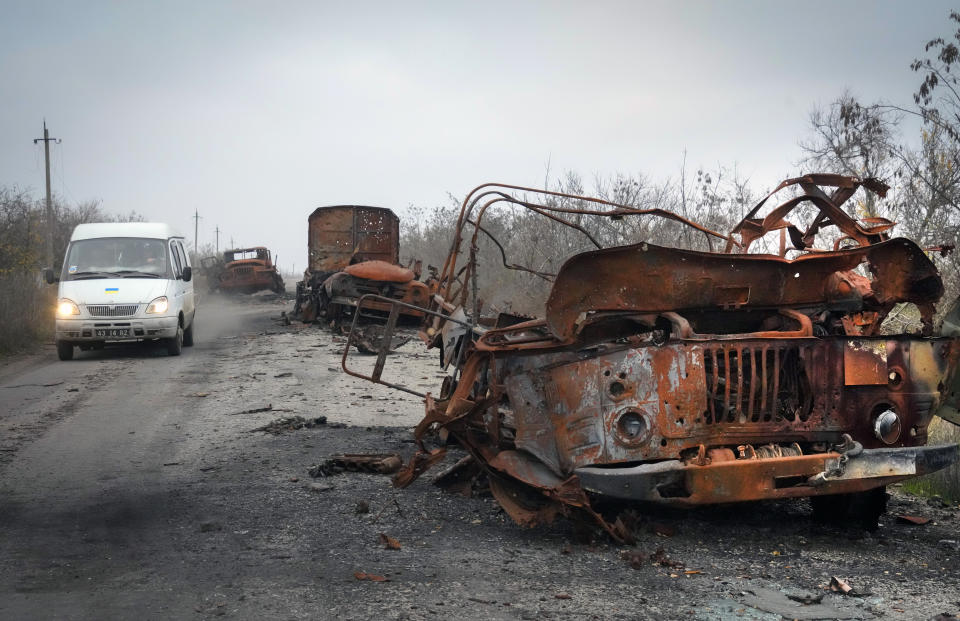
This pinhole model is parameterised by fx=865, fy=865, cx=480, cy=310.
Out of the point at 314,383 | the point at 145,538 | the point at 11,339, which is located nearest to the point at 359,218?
the point at 11,339

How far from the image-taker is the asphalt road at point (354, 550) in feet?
12.0

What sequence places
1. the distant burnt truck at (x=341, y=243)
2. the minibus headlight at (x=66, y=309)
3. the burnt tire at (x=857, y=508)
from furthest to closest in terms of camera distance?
1. the distant burnt truck at (x=341, y=243)
2. the minibus headlight at (x=66, y=309)
3. the burnt tire at (x=857, y=508)

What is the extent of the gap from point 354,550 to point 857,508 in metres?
2.79

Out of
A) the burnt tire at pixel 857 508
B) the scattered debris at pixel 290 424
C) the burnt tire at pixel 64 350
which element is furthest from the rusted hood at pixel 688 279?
the burnt tire at pixel 64 350

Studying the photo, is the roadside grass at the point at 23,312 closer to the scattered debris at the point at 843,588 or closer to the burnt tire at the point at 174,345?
the burnt tire at the point at 174,345

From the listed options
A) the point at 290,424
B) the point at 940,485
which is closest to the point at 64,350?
the point at 290,424

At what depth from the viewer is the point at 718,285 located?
15.0 ft

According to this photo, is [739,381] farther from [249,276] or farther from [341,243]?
[249,276]

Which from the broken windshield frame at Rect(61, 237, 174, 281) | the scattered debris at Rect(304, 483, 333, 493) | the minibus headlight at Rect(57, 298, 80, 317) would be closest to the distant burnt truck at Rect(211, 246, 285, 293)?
the broken windshield frame at Rect(61, 237, 174, 281)

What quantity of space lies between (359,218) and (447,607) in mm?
19223

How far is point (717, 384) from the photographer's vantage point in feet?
14.7

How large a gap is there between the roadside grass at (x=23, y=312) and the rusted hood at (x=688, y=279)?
14.1 m

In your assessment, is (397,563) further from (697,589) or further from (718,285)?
(718,285)

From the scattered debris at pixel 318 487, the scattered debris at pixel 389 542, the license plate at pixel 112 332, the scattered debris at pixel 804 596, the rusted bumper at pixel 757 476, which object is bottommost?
the scattered debris at pixel 318 487
